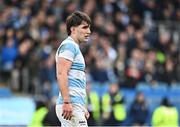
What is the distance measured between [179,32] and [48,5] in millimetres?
4201

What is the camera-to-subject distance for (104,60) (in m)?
17.4

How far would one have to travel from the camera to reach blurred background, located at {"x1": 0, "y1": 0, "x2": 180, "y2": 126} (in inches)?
544

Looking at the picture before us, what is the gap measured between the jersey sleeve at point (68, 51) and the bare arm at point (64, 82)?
4cm

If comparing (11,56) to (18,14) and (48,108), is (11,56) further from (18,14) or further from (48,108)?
(48,108)

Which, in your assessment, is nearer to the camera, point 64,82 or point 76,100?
point 64,82

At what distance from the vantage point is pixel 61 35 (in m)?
18.1

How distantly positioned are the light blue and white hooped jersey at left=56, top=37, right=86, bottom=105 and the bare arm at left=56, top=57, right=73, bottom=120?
6 cm

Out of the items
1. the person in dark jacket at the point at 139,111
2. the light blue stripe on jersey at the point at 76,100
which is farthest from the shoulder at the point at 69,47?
the person in dark jacket at the point at 139,111

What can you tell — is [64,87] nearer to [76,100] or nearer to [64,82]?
[64,82]

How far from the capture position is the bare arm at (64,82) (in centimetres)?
623

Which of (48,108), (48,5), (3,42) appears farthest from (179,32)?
(48,108)

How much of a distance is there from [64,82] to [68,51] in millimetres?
321

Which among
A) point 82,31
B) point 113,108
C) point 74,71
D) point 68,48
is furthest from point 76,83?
point 113,108

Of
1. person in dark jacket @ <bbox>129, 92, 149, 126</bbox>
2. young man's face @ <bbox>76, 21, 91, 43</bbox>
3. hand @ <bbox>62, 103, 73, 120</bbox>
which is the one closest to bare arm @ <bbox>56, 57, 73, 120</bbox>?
hand @ <bbox>62, 103, 73, 120</bbox>
